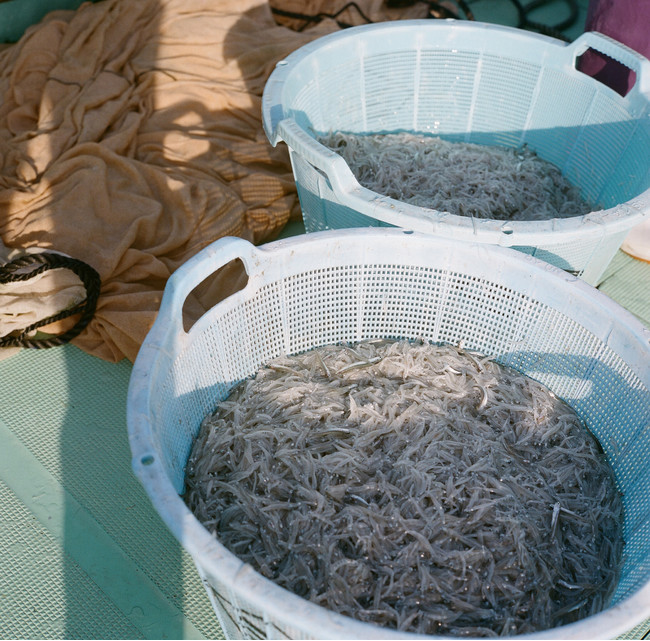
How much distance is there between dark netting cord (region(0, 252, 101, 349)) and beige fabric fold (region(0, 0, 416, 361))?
0.16 feet

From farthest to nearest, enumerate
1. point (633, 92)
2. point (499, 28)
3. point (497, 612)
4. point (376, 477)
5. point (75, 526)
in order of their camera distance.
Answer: point (499, 28)
point (633, 92)
point (75, 526)
point (376, 477)
point (497, 612)

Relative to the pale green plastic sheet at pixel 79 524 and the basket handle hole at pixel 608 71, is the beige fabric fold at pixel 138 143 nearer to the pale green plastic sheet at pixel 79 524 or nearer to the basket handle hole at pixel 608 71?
the pale green plastic sheet at pixel 79 524

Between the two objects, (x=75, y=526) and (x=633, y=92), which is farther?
(x=633, y=92)

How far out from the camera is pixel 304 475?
1860 millimetres

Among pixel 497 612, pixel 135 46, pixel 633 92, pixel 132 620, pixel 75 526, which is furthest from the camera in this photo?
pixel 135 46

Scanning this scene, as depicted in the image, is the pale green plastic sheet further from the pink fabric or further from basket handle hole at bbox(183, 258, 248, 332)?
the pink fabric

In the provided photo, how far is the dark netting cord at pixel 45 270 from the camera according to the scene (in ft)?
8.80

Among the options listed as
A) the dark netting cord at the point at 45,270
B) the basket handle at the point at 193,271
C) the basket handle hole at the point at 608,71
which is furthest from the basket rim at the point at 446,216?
the basket handle hole at the point at 608,71

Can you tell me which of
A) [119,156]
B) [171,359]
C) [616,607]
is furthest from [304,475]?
[119,156]

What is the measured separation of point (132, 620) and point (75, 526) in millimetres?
405

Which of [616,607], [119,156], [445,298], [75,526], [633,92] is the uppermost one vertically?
[633,92]

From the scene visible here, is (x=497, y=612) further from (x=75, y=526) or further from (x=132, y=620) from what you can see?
(x=75, y=526)

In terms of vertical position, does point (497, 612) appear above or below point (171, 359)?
below

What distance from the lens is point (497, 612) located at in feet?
5.20
